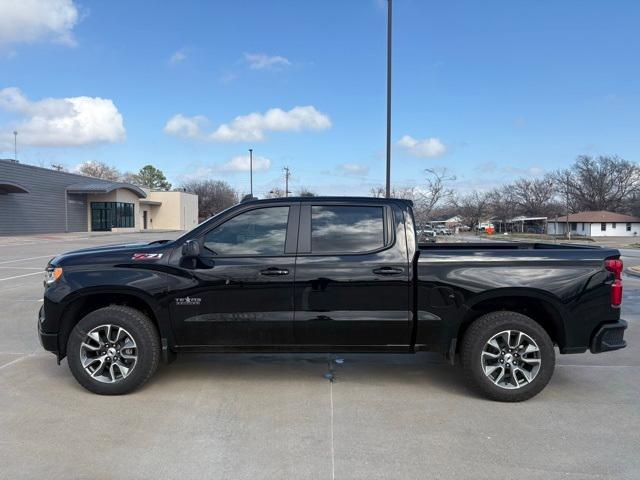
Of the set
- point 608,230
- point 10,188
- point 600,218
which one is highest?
point 10,188

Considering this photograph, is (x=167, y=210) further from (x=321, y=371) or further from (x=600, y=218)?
(x=321, y=371)

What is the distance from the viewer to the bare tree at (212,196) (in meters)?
90.4

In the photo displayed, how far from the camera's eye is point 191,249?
454 cm

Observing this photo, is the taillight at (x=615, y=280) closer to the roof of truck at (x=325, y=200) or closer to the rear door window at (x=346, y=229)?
the roof of truck at (x=325, y=200)

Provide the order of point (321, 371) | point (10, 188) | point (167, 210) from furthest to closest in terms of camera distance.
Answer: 1. point (167, 210)
2. point (10, 188)
3. point (321, 371)

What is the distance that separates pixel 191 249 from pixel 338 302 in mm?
1396

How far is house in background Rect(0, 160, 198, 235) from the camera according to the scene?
4047 centimetres

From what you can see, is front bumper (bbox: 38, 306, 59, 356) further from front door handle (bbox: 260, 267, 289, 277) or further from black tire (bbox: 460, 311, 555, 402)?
black tire (bbox: 460, 311, 555, 402)

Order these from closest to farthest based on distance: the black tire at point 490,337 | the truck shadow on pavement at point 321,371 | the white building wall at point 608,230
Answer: the black tire at point 490,337 → the truck shadow on pavement at point 321,371 → the white building wall at point 608,230

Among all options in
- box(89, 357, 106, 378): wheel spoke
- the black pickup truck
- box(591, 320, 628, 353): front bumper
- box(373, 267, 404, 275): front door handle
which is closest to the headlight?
the black pickup truck

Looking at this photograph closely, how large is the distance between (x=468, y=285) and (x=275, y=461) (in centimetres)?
224

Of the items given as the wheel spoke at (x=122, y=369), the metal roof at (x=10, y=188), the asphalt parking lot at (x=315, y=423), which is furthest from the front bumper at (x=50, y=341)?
the metal roof at (x=10, y=188)

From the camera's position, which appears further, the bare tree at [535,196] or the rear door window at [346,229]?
the bare tree at [535,196]

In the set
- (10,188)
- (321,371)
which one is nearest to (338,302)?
(321,371)
